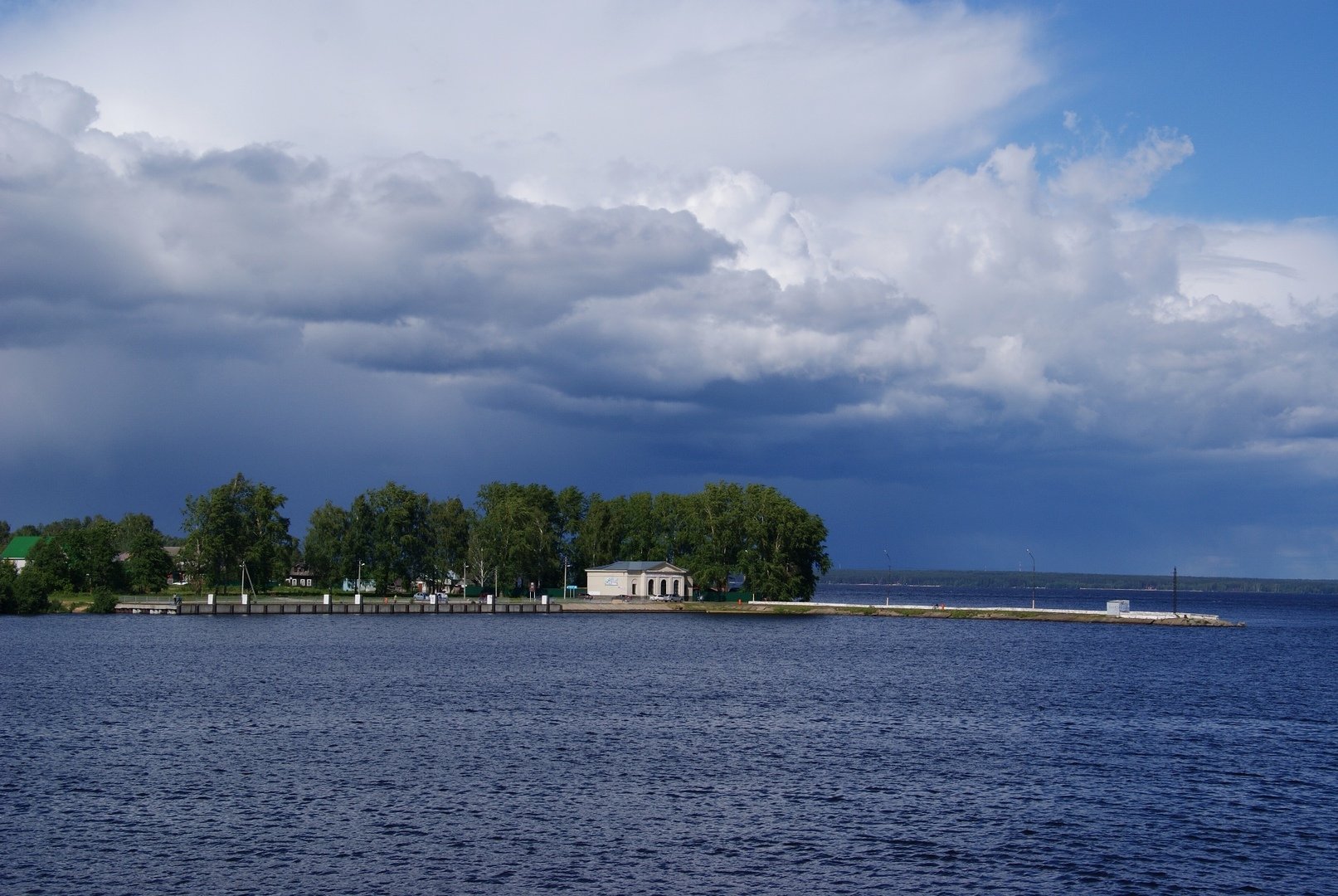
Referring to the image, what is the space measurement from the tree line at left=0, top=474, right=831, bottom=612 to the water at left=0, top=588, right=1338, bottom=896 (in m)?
58.6

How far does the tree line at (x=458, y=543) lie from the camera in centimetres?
13125

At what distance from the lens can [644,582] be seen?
14188 cm

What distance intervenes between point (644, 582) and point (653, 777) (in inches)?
4184

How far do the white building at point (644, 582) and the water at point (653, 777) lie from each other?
68.9 meters

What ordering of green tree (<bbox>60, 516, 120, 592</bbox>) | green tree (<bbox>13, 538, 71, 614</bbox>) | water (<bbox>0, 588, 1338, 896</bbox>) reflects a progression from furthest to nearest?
green tree (<bbox>60, 516, 120, 592</bbox>) → green tree (<bbox>13, 538, 71, 614</bbox>) → water (<bbox>0, 588, 1338, 896</bbox>)

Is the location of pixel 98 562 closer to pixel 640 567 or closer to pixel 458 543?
pixel 458 543

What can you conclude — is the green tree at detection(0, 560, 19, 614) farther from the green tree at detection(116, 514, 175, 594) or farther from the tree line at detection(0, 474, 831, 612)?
the green tree at detection(116, 514, 175, 594)

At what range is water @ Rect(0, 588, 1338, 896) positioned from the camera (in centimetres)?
2627

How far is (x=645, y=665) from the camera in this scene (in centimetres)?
7012

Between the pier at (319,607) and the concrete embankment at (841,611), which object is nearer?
the pier at (319,607)

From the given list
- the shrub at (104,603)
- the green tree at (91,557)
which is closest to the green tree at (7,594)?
the shrub at (104,603)

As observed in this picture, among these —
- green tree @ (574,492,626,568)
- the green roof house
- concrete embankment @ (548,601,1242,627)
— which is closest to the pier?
concrete embankment @ (548,601,1242,627)

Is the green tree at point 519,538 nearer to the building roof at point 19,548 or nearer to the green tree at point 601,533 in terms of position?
the green tree at point 601,533

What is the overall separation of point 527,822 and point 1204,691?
4477 cm
